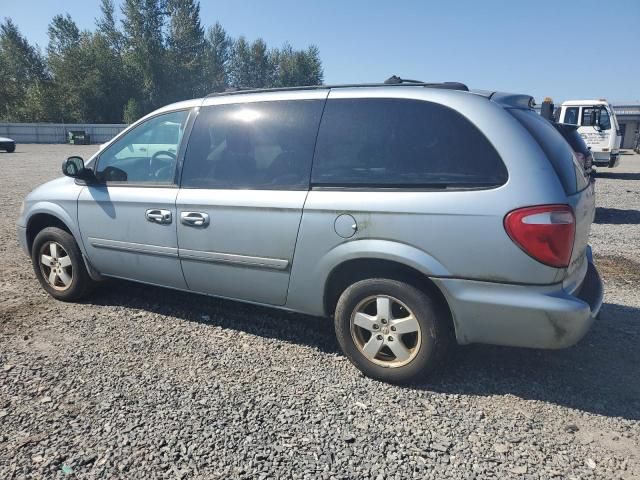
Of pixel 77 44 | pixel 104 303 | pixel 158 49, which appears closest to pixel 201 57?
pixel 158 49

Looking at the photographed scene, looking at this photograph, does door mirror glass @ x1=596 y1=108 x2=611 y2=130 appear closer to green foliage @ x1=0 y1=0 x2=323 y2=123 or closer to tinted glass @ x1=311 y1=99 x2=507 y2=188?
tinted glass @ x1=311 y1=99 x2=507 y2=188

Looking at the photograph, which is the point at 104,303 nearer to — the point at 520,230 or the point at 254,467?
the point at 254,467

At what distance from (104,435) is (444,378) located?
6.94 ft

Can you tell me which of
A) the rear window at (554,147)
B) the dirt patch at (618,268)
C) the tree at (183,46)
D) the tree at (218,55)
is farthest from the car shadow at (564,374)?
the tree at (218,55)

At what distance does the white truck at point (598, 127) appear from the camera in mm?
16109

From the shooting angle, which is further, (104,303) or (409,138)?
(104,303)

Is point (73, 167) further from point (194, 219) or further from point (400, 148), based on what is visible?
point (400, 148)

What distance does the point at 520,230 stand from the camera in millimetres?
2686

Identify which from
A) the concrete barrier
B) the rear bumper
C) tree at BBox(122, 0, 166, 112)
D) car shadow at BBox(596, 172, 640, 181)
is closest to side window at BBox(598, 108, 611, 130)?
car shadow at BBox(596, 172, 640, 181)

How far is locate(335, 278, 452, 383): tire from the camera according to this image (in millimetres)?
3014

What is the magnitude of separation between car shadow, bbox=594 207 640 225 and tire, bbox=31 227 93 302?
8.70 meters

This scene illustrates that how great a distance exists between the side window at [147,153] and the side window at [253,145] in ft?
0.75

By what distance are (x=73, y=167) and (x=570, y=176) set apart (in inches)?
154

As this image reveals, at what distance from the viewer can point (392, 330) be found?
3.14 metres
